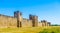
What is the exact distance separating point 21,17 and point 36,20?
25.3 feet

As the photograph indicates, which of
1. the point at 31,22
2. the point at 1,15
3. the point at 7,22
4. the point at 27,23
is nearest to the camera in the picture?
the point at 1,15

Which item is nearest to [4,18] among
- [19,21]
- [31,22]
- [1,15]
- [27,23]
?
[1,15]

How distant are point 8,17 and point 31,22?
12721mm

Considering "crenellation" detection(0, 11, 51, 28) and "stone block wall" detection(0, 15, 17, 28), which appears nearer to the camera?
"stone block wall" detection(0, 15, 17, 28)

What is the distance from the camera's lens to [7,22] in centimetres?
2358

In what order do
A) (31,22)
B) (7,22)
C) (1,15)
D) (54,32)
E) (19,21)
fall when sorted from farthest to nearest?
(31,22) → (19,21) → (7,22) → (1,15) → (54,32)

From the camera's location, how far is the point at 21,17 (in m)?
31.0

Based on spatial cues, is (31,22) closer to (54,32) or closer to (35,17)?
(35,17)

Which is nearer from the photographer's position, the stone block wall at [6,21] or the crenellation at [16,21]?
the stone block wall at [6,21]

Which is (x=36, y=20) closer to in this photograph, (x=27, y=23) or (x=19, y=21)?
(x=27, y=23)

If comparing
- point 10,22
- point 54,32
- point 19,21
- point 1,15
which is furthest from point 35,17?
point 54,32

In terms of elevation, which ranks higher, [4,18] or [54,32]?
[4,18]

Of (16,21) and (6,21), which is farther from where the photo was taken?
(16,21)

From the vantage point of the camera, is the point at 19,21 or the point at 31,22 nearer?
the point at 19,21
